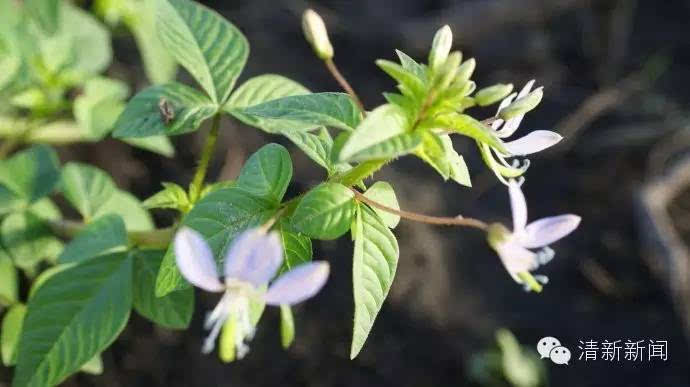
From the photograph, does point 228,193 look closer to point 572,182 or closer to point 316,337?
point 316,337

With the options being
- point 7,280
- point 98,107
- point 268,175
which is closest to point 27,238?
point 7,280

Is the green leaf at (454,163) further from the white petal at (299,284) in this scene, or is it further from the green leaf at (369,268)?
the white petal at (299,284)

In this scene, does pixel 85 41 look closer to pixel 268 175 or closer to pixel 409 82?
pixel 268 175

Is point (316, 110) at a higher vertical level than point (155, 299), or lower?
higher

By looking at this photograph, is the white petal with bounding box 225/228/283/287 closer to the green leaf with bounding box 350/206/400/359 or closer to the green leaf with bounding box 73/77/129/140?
the green leaf with bounding box 350/206/400/359

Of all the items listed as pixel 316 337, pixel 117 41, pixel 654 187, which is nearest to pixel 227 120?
pixel 117 41

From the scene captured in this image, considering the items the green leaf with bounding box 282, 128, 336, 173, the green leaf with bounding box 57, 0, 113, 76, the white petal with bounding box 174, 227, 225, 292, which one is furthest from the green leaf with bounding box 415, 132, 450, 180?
the green leaf with bounding box 57, 0, 113, 76
